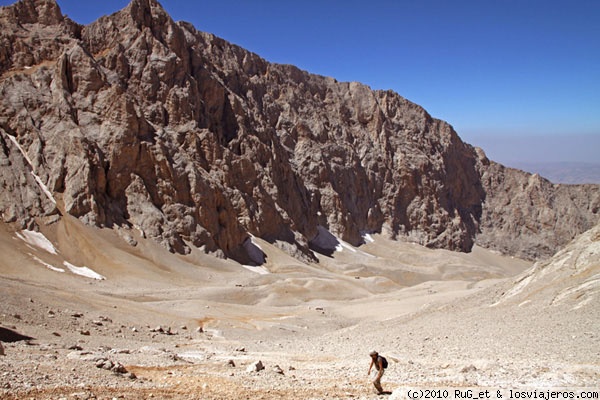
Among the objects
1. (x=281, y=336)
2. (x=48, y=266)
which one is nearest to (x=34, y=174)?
(x=48, y=266)

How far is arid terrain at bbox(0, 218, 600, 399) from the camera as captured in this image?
10.8 meters

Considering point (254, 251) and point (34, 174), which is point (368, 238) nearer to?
point (254, 251)

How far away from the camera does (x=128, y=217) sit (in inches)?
2288

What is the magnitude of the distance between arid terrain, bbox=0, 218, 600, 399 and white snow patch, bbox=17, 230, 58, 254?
18cm

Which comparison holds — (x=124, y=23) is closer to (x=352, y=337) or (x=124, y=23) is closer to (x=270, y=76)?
(x=270, y=76)

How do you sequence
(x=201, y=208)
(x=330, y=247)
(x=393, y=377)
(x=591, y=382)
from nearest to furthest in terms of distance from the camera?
(x=591, y=382) < (x=393, y=377) < (x=201, y=208) < (x=330, y=247)

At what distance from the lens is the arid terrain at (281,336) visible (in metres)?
10.8

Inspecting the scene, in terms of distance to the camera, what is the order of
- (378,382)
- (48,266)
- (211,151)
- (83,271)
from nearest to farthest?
(378,382) → (48,266) → (83,271) → (211,151)

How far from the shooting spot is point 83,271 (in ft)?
150

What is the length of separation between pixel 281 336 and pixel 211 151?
160ft

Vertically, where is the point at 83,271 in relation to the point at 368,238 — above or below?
below

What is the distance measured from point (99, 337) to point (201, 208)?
45388mm

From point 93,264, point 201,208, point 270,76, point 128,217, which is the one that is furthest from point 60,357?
point 270,76

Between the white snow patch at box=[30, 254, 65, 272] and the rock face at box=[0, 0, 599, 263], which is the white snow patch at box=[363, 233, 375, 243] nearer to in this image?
the rock face at box=[0, 0, 599, 263]
